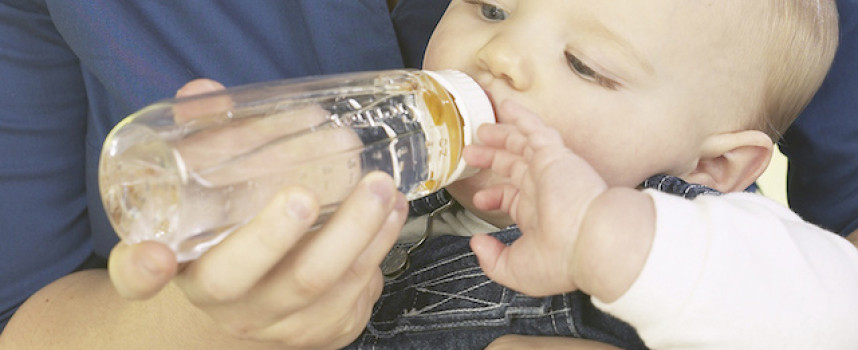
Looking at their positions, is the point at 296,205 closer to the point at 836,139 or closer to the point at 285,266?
the point at 285,266

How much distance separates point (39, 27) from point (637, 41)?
0.84 meters

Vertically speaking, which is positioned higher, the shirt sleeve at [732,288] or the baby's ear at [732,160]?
the shirt sleeve at [732,288]

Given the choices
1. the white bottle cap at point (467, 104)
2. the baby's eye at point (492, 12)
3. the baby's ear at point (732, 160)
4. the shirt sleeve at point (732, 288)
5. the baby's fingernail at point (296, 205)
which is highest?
the baby's fingernail at point (296, 205)

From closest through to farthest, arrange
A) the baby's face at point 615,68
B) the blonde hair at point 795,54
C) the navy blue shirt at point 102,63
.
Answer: the baby's face at point 615,68, the blonde hair at point 795,54, the navy blue shirt at point 102,63

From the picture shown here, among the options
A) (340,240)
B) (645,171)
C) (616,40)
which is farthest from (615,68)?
(340,240)

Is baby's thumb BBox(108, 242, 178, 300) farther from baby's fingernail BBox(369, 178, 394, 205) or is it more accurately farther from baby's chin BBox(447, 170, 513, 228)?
baby's chin BBox(447, 170, 513, 228)

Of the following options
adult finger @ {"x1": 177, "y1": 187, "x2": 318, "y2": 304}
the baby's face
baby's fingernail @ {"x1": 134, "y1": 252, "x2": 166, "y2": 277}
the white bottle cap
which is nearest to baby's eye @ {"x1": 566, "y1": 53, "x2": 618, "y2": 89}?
the baby's face

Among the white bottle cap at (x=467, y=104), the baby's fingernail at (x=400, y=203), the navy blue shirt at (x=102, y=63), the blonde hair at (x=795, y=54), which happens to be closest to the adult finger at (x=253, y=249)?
the baby's fingernail at (x=400, y=203)

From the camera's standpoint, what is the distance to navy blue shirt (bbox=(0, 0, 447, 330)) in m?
0.97

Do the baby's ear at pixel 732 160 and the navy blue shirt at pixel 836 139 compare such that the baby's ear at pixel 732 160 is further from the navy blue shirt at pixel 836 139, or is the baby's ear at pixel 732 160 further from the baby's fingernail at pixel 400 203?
the baby's fingernail at pixel 400 203

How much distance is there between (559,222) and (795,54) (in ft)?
1.63

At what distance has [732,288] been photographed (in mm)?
581

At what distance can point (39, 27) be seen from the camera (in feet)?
3.39

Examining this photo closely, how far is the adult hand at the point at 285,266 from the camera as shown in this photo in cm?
51
